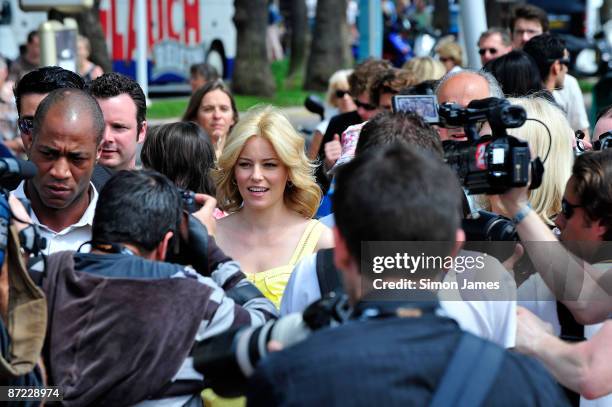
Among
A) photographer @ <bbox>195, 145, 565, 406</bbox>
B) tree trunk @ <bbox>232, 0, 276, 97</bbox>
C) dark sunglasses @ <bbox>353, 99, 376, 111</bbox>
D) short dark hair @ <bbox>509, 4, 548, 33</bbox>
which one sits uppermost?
short dark hair @ <bbox>509, 4, 548, 33</bbox>

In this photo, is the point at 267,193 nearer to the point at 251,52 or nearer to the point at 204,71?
the point at 204,71

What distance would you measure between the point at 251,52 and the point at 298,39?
173 inches

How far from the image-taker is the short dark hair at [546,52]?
795 cm

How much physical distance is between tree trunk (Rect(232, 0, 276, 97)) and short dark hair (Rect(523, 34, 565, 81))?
15111 mm

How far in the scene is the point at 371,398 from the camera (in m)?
2.43

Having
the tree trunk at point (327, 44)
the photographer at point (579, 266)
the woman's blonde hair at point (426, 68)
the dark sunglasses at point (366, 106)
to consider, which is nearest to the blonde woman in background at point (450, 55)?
the woman's blonde hair at point (426, 68)

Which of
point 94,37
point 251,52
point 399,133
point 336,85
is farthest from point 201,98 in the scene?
point 251,52

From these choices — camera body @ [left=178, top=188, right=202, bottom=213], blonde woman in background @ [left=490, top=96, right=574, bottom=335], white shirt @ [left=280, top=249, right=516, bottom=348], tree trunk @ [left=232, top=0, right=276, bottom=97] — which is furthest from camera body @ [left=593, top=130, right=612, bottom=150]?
tree trunk @ [left=232, top=0, right=276, bottom=97]

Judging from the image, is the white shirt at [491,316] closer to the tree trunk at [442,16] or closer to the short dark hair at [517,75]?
the short dark hair at [517,75]

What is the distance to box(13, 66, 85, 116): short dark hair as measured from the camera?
5672mm

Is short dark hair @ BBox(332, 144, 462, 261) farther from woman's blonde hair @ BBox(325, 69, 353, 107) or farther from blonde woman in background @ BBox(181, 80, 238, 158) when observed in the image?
woman's blonde hair @ BBox(325, 69, 353, 107)

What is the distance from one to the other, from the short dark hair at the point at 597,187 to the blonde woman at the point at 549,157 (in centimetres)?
61

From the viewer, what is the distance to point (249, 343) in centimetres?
277

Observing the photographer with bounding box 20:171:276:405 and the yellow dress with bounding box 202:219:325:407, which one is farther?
the yellow dress with bounding box 202:219:325:407
